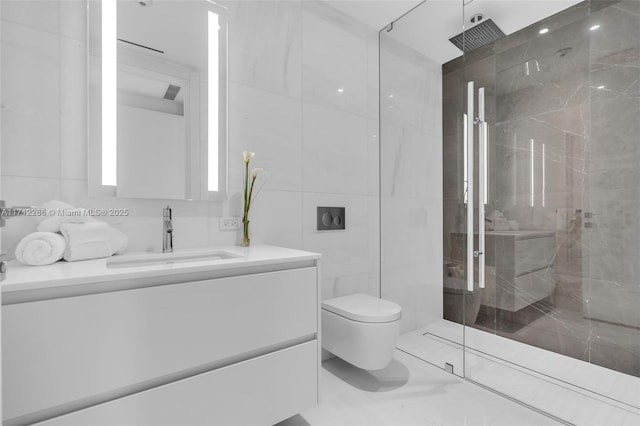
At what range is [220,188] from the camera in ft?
5.34

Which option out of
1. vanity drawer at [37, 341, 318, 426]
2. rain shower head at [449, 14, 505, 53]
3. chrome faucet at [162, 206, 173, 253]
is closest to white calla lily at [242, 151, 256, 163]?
chrome faucet at [162, 206, 173, 253]

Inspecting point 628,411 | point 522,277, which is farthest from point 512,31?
point 628,411

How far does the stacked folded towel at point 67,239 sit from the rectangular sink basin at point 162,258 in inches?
2.2

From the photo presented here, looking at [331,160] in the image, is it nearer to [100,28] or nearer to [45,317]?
[100,28]

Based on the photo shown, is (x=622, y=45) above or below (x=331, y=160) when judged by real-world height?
above

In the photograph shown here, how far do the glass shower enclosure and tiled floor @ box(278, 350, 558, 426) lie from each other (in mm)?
157

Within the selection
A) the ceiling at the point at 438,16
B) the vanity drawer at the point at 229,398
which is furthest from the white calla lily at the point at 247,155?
the ceiling at the point at 438,16

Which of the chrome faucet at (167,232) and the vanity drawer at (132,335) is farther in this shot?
the chrome faucet at (167,232)

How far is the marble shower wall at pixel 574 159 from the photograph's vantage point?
1791mm

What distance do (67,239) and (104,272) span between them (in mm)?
311

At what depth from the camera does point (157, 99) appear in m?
1.47

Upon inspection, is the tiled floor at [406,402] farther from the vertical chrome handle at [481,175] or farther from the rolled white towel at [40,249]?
the rolled white towel at [40,249]

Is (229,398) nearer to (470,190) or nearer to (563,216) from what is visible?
(470,190)

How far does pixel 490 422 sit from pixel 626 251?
4.22ft
